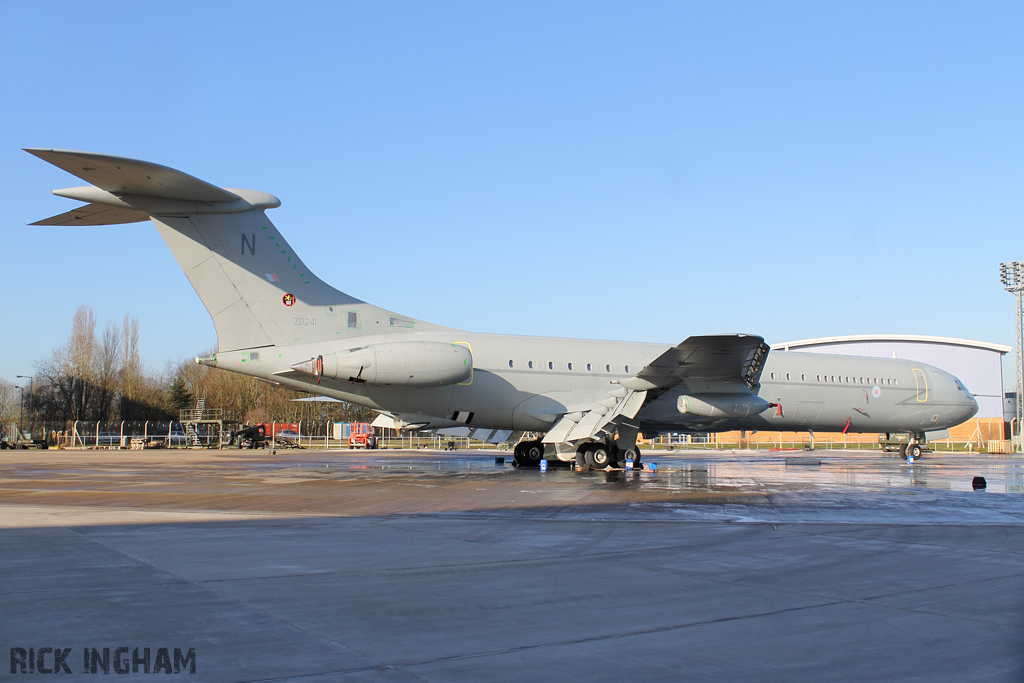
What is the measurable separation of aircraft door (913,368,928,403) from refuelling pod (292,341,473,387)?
17163mm

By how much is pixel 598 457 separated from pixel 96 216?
13.3 meters

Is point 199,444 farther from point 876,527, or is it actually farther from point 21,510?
point 876,527

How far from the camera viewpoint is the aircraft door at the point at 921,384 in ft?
87.4

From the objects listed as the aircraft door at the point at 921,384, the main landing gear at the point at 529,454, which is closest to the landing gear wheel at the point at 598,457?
the main landing gear at the point at 529,454

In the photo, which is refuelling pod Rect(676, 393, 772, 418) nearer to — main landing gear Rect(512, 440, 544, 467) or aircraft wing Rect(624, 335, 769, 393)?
aircraft wing Rect(624, 335, 769, 393)

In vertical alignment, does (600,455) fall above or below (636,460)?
above

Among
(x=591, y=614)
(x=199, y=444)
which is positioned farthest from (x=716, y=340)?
(x=199, y=444)

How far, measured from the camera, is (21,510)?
10.3 metres

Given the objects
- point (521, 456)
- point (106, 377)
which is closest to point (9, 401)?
point (106, 377)

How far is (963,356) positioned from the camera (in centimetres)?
6194

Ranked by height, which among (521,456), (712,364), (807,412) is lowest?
(521,456)

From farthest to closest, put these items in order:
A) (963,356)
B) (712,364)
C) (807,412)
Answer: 1. (963,356)
2. (807,412)
3. (712,364)

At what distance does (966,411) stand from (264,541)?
90.1ft

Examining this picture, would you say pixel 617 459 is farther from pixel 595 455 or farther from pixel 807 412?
pixel 807 412
